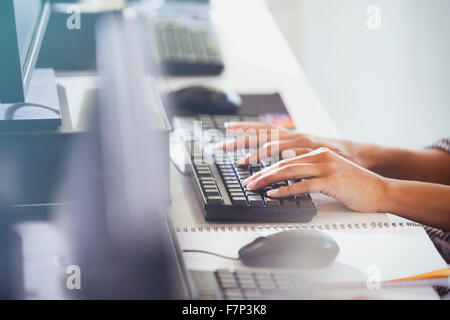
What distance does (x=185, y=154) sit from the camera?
96 centimetres

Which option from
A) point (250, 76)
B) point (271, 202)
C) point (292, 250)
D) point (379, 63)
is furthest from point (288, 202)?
point (379, 63)

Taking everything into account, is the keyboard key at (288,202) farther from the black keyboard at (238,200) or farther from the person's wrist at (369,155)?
the person's wrist at (369,155)

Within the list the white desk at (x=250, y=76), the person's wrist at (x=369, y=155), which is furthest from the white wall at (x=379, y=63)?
the person's wrist at (x=369, y=155)

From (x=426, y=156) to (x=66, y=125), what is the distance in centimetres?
71

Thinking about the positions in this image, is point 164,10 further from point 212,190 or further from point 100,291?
point 100,291

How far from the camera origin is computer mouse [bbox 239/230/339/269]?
708 mm

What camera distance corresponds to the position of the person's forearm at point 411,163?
108cm

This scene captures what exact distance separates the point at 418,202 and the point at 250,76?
1.95 ft

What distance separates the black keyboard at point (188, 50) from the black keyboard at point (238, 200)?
1.59ft

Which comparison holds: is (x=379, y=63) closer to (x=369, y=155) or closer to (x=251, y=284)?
(x=369, y=155)

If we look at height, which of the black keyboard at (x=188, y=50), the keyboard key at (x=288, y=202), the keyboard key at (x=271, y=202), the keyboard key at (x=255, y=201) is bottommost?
the keyboard key at (x=288, y=202)

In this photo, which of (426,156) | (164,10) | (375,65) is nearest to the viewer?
(426,156)

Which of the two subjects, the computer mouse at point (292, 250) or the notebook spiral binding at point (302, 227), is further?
the notebook spiral binding at point (302, 227)
